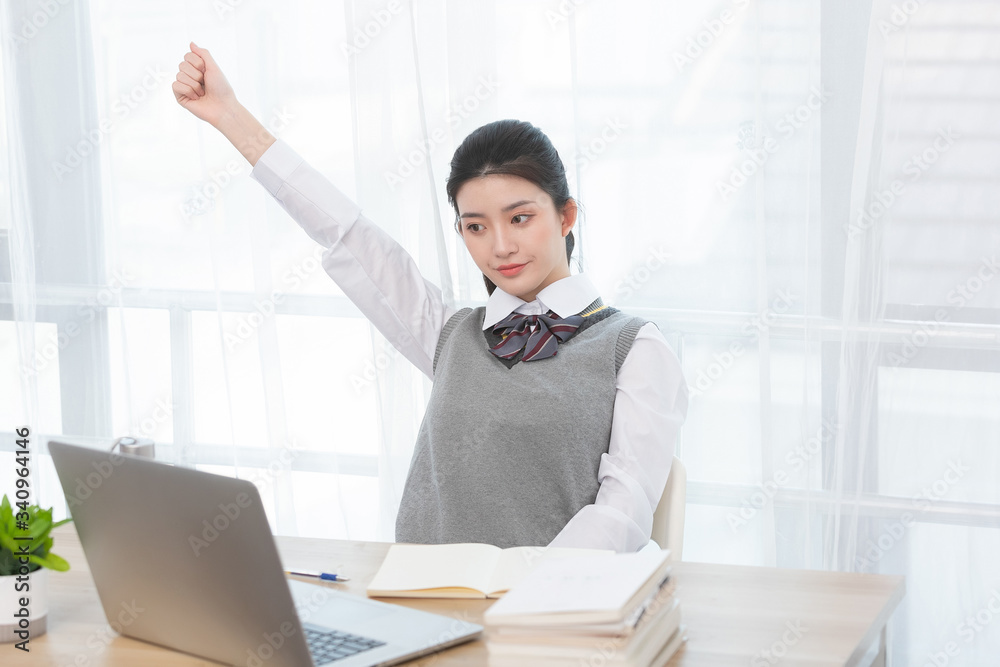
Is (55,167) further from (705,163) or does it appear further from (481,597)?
(481,597)

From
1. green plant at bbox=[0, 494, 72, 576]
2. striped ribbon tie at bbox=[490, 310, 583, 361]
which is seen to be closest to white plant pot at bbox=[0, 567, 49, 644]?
green plant at bbox=[0, 494, 72, 576]

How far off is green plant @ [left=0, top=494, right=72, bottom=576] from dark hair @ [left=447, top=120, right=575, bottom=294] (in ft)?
3.09

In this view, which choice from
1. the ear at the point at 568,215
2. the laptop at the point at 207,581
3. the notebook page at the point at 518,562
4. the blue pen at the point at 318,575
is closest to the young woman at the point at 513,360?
the ear at the point at 568,215

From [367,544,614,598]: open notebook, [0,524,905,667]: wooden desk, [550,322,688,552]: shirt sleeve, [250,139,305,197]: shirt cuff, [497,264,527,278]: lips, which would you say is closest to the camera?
[0,524,905,667]: wooden desk

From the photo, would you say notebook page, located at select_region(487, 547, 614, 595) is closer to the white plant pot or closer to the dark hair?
the white plant pot

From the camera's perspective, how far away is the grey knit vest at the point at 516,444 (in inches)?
64.8

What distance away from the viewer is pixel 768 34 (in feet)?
6.62

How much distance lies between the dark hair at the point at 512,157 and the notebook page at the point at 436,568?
725mm

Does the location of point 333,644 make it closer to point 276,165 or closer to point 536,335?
point 536,335

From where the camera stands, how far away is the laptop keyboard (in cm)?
97

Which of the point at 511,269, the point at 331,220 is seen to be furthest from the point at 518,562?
the point at 331,220

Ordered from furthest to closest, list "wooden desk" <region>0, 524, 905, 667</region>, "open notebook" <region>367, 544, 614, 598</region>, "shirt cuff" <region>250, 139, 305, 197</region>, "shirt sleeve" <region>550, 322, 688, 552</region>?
"shirt cuff" <region>250, 139, 305, 197</region> < "shirt sleeve" <region>550, 322, 688, 552</region> < "open notebook" <region>367, 544, 614, 598</region> < "wooden desk" <region>0, 524, 905, 667</region>

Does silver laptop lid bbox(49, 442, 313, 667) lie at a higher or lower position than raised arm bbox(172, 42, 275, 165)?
lower

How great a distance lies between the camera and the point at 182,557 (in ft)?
3.13
